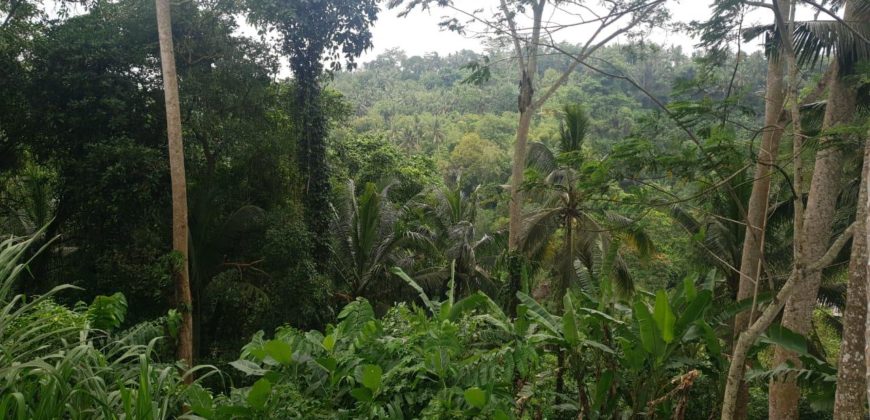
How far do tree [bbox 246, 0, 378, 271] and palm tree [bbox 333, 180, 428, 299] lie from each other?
1096mm

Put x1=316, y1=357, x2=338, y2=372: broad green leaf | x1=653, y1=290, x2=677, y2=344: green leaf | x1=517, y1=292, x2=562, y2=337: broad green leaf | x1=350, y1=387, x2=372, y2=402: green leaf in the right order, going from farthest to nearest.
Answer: x1=517, y1=292, x2=562, y2=337: broad green leaf
x1=653, y1=290, x2=677, y2=344: green leaf
x1=316, y1=357, x2=338, y2=372: broad green leaf
x1=350, y1=387, x2=372, y2=402: green leaf

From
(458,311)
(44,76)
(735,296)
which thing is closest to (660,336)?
(458,311)

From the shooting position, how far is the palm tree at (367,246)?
11016 mm

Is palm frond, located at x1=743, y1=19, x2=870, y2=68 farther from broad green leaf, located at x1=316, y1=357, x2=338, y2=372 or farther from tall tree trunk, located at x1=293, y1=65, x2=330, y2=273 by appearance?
tall tree trunk, located at x1=293, y1=65, x2=330, y2=273

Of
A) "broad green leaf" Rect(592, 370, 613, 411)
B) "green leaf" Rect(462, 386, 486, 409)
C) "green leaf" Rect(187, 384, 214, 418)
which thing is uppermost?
"green leaf" Rect(187, 384, 214, 418)

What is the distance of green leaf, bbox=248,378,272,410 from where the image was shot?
2781mm

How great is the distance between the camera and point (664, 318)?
3613 millimetres

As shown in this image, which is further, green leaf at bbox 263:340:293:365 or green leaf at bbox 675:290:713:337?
green leaf at bbox 675:290:713:337

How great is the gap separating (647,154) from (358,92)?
4432 cm

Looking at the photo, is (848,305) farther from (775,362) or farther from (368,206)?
(368,206)

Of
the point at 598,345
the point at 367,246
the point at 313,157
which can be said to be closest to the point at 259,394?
the point at 598,345

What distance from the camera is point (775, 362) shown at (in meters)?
5.96

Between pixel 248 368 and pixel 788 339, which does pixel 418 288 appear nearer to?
pixel 248 368

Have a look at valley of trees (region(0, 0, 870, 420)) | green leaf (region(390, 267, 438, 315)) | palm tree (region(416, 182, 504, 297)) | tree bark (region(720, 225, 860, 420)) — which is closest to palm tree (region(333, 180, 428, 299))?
valley of trees (region(0, 0, 870, 420))
